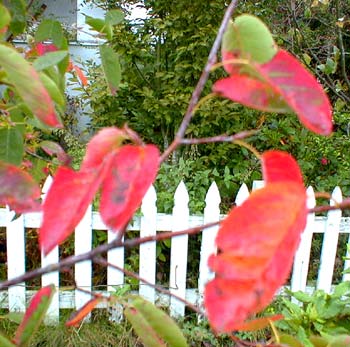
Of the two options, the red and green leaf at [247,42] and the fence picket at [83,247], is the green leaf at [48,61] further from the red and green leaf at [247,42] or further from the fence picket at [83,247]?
the fence picket at [83,247]

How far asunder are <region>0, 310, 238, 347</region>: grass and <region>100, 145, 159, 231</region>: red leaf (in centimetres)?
189

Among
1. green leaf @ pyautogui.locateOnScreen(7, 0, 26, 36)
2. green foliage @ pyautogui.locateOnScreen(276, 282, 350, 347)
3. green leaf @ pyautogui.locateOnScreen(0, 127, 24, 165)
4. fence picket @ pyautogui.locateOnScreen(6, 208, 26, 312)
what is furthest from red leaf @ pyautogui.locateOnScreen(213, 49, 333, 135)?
fence picket @ pyautogui.locateOnScreen(6, 208, 26, 312)

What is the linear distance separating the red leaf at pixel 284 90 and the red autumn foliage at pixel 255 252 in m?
0.07

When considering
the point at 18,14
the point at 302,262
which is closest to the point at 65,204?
the point at 18,14

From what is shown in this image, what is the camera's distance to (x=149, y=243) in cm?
228

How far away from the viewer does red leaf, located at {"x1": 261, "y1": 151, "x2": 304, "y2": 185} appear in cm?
37

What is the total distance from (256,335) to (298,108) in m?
2.06

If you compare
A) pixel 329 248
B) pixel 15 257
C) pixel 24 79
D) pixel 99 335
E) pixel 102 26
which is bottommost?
pixel 99 335

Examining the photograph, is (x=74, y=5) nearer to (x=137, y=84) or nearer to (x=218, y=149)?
(x=137, y=84)

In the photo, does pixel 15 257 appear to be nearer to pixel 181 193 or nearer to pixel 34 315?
pixel 181 193

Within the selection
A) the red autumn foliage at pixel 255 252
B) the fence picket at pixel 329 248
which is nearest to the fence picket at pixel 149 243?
the fence picket at pixel 329 248

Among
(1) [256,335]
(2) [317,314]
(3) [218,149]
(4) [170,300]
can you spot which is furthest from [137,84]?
(2) [317,314]

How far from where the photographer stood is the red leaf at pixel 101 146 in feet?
1.29

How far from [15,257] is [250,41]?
2.14 m
